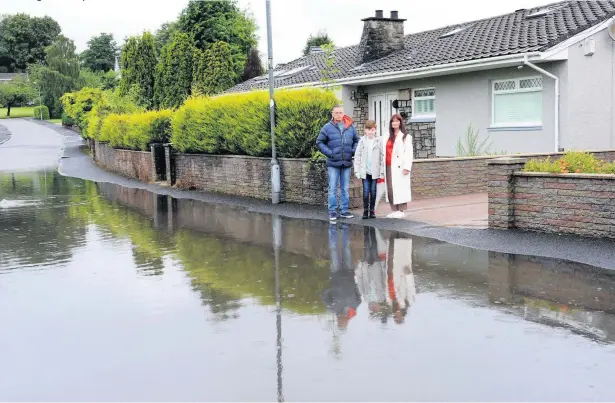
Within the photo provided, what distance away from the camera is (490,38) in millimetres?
20375

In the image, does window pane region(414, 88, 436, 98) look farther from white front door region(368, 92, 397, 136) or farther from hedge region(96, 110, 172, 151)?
hedge region(96, 110, 172, 151)

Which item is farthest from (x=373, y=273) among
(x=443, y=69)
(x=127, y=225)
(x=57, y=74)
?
(x=57, y=74)

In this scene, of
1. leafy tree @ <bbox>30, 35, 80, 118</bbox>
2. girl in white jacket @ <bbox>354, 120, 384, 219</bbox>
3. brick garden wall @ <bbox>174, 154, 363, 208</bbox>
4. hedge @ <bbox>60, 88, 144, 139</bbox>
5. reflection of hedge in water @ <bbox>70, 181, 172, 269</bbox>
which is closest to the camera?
reflection of hedge in water @ <bbox>70, 181, 172, 269</bbox>

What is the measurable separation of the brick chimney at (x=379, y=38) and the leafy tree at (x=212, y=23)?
32.7 meters

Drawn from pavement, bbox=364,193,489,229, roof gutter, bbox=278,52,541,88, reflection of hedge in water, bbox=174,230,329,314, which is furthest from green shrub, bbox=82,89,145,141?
reflection of hedge in water, bbox=174,230,329,314

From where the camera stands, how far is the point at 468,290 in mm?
7699

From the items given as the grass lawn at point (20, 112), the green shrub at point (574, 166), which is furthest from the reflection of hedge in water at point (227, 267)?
the grass lawn at point (20, 112)

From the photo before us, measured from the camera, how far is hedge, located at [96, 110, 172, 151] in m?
24.9

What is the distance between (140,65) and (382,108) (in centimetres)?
3285

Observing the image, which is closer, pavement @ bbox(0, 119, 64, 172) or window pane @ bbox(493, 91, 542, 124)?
window pane @ bbox(493, 91, 542, 124)

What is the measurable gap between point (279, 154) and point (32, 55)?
A: 13324 centimetres

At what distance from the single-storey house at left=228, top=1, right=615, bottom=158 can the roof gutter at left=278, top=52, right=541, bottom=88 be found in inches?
1.0

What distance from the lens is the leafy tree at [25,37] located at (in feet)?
443

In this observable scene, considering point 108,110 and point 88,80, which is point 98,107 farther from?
point 88,80
